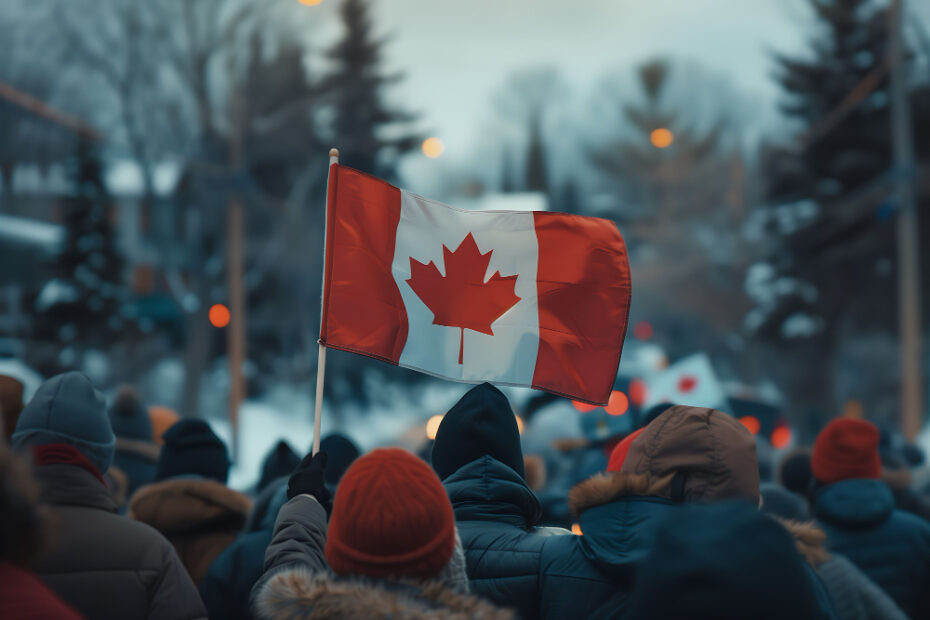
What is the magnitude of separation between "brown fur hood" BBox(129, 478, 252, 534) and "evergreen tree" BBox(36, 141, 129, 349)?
23734mm

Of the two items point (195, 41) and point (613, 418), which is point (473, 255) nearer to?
point (613, 418)

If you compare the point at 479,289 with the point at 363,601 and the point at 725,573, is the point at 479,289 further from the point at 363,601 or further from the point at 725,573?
the point at 725,573

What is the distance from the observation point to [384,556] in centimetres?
254

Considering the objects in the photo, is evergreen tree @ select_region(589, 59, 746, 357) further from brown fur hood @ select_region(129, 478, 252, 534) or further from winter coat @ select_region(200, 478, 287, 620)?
winter coat @ select_region(200, 478, 287, 620)

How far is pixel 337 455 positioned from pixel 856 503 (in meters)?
2.66

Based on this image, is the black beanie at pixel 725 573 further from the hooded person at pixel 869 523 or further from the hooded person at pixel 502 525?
the hooded person at pixel 869 523

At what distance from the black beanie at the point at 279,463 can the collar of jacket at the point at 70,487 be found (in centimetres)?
216

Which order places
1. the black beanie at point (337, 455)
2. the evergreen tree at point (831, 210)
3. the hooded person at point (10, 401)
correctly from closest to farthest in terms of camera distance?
the hooded person at point (10, 401) < the black beanie at point (337, 455) < the evergreen tree at point (831, 210)

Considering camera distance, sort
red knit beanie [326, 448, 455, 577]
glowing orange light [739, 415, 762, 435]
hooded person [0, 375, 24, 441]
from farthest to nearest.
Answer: glowing orange light [739, 415, 762, 435]
hooded person [0, 375, 24, 441]
red knit beanie [326, 448, 455, 577]

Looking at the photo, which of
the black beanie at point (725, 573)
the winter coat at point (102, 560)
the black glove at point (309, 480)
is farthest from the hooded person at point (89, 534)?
the black beanie at point (725, 573)

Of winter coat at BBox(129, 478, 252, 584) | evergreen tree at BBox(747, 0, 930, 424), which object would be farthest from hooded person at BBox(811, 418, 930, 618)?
evergreen tree at BBox(747, 0, 930, 424)

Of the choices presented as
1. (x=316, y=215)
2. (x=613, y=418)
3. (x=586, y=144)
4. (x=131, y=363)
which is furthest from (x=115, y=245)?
(x=586, y=144)

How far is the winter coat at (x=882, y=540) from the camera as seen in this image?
455 cm

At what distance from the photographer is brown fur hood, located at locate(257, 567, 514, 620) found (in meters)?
2.40
